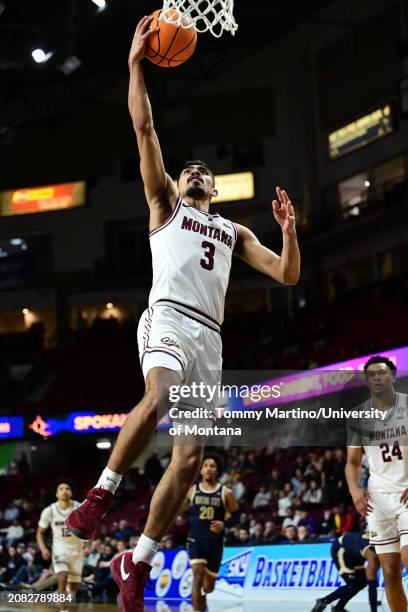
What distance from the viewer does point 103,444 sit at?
96.0ft

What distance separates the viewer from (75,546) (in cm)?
1320

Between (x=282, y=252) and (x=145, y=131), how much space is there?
1210 mm

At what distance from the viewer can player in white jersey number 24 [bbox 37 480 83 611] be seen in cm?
1309

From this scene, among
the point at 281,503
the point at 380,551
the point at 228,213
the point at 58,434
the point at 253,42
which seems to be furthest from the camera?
the point at 228,213

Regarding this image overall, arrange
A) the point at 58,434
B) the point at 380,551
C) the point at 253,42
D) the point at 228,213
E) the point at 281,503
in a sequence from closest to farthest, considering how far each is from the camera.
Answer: the point at 380,551 → the point at 281,503 → the point at 58,434 → the point at 253,42 → the point at 228,213

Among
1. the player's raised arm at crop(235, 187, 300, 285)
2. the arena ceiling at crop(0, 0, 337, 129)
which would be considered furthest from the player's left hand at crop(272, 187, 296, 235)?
the arena ceiling at crop(0, 0, 337, 129)

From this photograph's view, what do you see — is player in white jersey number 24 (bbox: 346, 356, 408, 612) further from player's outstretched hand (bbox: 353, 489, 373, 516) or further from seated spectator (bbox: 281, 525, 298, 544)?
seated spectator (bbox: 281, 525, 298, 544)

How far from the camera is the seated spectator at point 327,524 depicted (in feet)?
48.2

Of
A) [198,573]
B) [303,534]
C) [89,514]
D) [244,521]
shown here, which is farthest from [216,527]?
[89,514]

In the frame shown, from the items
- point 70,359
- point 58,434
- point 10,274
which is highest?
point 10,274

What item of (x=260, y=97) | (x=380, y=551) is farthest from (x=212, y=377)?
(x=260, y=97)

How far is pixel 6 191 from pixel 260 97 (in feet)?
36.4

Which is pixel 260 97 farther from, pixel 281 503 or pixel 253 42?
pixel 281 503

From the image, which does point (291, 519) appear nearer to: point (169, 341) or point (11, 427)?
point (169, 341)
